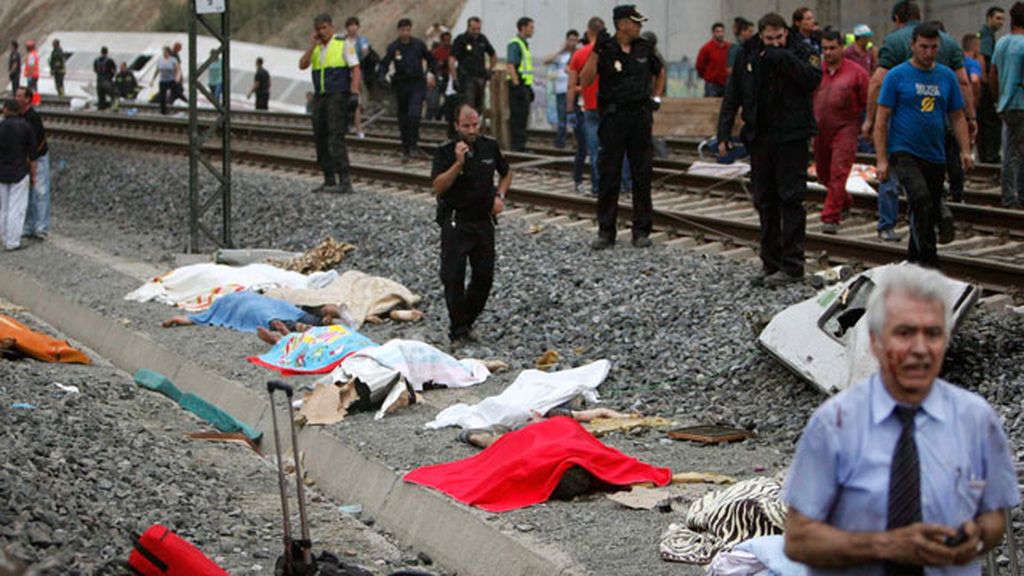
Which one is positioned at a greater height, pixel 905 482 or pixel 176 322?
pixel 905 482

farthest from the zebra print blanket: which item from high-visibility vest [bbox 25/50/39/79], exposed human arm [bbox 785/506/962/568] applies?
high-visibility vest [bbox 25/50/39/79]

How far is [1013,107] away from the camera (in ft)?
54.0

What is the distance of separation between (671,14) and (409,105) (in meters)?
13.8

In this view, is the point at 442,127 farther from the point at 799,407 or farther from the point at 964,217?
the point at 799,407

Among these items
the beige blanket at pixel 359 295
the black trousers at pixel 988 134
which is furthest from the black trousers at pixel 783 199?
the black trousers at pixel 988 134

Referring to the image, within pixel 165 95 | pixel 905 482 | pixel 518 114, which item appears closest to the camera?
pixel 905 482

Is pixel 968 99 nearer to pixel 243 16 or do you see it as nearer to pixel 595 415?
pixel 595 415

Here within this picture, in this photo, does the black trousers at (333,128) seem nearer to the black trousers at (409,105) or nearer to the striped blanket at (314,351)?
the black trousers at (409,105)

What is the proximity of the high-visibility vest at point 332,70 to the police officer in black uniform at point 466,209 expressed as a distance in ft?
29.2

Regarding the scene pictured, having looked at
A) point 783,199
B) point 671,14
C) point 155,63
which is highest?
point 671,14

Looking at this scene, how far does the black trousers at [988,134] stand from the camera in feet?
67.0

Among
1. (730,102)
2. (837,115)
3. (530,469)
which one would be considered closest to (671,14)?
(837,115)

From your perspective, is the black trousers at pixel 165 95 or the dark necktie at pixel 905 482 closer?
the dark necktie at pixel 905 482

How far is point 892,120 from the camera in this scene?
11703 mm
